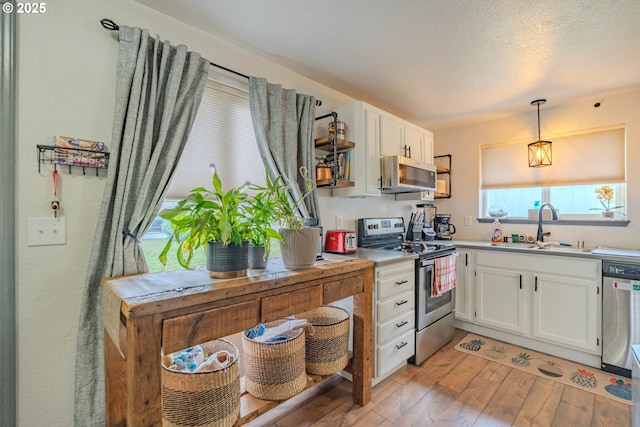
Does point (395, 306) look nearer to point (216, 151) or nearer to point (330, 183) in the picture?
point (330, 183)

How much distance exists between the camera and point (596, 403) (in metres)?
1.83

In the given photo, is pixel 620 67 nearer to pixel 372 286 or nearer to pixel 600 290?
pixel 600 290

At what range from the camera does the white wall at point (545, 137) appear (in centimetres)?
250

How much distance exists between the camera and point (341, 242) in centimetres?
224

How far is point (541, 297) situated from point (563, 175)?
4.27 feet

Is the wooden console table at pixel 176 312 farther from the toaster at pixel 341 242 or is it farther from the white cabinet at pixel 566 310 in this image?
the white cabinet at pixel 566 310

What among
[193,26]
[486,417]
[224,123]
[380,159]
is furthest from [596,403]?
[193,26]

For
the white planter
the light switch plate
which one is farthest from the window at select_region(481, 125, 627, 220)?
the light switch plate

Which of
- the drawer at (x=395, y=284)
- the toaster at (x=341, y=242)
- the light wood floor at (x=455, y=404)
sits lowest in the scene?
the light wood floor at (x=455, y=404)

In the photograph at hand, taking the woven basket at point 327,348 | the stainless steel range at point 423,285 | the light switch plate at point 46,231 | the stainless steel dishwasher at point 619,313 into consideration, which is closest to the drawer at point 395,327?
the stainless steel range at point 423,285

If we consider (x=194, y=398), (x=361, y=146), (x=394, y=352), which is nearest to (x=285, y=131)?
(x=361, y=146)

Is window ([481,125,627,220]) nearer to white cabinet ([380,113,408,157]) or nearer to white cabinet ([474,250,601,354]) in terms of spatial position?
white cabinet ([474,250,601,354])

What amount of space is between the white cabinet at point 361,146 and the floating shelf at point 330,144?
0.10m

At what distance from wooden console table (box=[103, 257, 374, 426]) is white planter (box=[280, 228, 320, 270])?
2.1 inches
